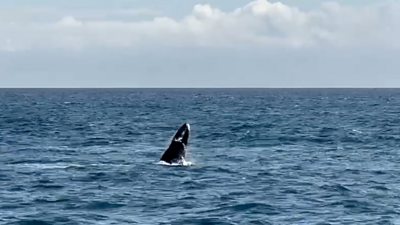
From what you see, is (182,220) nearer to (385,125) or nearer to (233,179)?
(233,179)

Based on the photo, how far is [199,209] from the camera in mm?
28312

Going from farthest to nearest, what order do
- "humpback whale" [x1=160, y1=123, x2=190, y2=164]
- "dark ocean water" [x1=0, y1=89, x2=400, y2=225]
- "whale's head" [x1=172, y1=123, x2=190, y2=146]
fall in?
"humpback whale" [x1=160, y1=123, x2=190, y2=164] → "whale's head" [x1=172, y1=123, x2=190, y2=146] → "dark ocean water" [x1=0, y1=89, x2=400, y2=225]

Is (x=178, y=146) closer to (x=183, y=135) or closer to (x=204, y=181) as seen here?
(x=183, y=135)

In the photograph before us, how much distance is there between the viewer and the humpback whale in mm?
40031

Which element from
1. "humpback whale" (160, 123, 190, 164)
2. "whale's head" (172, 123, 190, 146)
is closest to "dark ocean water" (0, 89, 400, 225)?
"humpback whale" (160, 123, 190, 164)

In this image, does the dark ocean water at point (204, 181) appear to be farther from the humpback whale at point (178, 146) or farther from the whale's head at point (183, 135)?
the whale's head at point (183, 135)

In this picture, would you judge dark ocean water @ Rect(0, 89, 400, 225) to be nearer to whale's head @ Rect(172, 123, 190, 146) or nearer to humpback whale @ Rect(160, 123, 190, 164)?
humpback whale @ Rect(160, 123, 190, 164)

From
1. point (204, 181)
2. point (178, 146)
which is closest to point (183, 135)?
point (178, 146)

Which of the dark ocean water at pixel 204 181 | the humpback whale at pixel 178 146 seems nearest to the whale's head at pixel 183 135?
the humpback whale at pixel 178 146

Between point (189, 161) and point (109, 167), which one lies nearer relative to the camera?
point (109, 167)

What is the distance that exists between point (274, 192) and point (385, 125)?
5130 cm

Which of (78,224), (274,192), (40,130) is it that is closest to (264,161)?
(274,192)

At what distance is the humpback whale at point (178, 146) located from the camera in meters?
40.0

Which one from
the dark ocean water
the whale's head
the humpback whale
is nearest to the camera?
the dark ocean water
